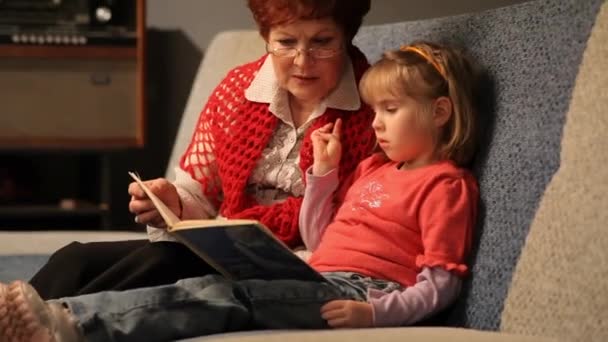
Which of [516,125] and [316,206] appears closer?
[516,125]

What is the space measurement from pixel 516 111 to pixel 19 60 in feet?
6.39

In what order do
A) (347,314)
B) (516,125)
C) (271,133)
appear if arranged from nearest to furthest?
(347,314)
(516,125)
(271,133)

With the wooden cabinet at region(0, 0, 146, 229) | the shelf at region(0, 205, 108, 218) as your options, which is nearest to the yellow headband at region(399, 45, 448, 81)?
the wooden cabinet at region(0, 0, 146, 229)

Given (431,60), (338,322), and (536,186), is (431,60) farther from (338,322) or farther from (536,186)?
(338,322)

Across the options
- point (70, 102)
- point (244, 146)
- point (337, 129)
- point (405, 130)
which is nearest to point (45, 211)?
point (70, 102)

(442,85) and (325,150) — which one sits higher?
(442,85)

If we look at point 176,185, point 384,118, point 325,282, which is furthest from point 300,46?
point 325,282

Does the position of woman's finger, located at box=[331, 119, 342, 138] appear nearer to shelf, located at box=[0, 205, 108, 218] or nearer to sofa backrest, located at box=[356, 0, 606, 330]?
sofa backrest, located at box=[356, 0, 606, 330]

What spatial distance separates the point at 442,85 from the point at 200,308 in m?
0.49

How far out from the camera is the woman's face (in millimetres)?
1523

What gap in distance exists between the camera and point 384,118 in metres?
1.42

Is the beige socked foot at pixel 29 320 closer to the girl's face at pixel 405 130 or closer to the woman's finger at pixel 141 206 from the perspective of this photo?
the woman's finger at pixel 141 206

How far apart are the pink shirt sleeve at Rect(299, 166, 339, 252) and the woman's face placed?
0.47 ft

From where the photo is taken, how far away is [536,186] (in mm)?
1243
